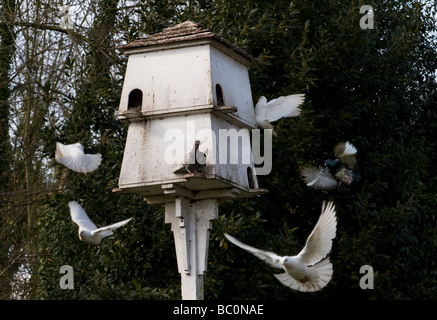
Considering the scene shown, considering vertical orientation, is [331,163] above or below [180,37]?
below

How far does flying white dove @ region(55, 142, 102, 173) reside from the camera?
10.0 metres

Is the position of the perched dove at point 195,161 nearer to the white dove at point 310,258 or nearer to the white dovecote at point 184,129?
the white dovecote at point 184,129

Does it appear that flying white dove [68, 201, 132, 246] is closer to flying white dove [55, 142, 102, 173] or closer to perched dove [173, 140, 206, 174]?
flying white dove [55, 142, 102, 173]

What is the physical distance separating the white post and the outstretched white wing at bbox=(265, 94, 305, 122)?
1.21 m

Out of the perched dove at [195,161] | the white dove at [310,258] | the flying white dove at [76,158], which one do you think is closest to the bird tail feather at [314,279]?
the white dove at [310,258]

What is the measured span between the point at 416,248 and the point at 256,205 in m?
2.31

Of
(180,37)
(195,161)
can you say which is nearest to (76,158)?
(195,161)

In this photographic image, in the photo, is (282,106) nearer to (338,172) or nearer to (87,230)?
(338,172)

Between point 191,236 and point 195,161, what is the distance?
33.2 inches

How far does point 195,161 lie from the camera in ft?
31.1

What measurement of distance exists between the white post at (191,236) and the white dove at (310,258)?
587 millimetres

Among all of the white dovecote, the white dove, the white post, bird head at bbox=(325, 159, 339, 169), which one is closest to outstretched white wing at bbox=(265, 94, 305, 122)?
the white dovecote
